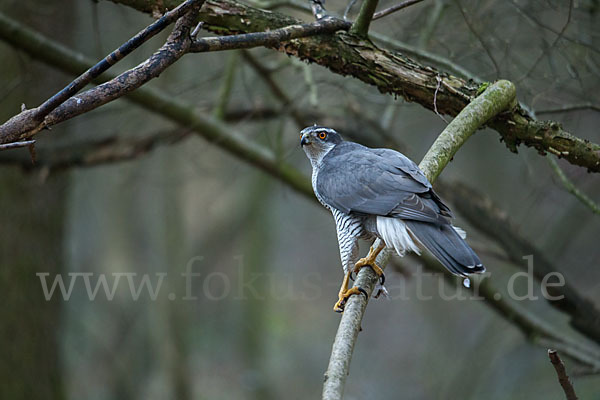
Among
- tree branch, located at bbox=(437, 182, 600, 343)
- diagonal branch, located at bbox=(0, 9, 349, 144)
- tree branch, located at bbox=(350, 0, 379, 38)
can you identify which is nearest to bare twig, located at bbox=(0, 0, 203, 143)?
diagonal branch, located at bbox=(0, 9, 349, 144)

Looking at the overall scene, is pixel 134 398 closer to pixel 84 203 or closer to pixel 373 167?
pixel 84 203

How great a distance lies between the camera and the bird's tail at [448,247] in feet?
9.09

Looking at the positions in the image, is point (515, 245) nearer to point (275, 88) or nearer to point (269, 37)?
point (275, 88)

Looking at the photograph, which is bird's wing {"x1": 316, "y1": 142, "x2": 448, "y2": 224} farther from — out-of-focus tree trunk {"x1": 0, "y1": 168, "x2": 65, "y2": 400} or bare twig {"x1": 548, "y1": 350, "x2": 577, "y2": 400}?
out-of-focus tree trunk {"x1": 0, "y1": 168, "x2": 65, "y2": 400}

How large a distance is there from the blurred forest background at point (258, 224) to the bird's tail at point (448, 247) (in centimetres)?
147

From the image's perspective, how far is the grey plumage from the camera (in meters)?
2.99

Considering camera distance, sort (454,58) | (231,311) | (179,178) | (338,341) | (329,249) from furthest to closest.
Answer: (329,249) → (231,311) → (179,178) → (454,58) → (338,341)

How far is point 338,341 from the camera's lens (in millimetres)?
2416

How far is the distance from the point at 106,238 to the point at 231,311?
3.63m

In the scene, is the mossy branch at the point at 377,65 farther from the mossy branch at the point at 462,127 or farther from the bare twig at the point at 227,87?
the bare twig at the point at 227,87

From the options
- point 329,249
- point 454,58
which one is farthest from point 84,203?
point 454,58

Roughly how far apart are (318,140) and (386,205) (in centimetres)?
117

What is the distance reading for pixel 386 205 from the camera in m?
3.39

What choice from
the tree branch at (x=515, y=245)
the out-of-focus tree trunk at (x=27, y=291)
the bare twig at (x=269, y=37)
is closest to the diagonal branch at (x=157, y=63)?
the bare twig at (x=269, y=37)
